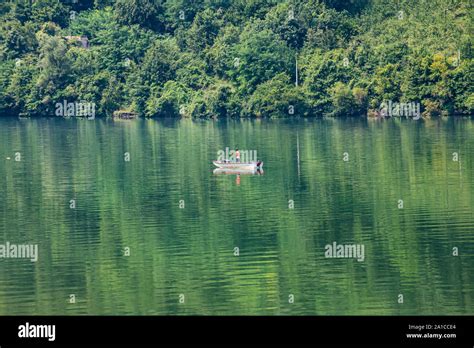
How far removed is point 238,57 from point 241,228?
52661 millimetres

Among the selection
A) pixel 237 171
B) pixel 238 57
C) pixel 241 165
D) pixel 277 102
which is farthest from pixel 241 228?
pixel 238 57

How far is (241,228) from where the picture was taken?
3562 centimetres

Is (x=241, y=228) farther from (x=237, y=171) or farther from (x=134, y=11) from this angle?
(x=134, y=11)

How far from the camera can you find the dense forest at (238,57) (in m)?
82.0

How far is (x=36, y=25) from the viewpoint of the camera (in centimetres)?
9381

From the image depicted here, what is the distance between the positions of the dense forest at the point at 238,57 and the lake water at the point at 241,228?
22622 millimetres

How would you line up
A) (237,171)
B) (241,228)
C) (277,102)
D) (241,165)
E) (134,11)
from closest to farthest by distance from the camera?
1. (241,228)
2. (237,171)
3. (241,165)
4. (277,102)
5. (134,11)

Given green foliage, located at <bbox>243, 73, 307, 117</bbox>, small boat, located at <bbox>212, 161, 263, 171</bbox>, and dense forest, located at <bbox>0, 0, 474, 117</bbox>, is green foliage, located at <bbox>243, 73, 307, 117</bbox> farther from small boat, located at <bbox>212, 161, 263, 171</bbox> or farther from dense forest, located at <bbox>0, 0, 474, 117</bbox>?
small boat, located at <bbox>212, 161, 263, 171</bbox>

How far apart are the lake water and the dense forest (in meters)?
22.6

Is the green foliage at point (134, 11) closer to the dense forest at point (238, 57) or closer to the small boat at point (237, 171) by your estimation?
the dense forest at point (238, 57)

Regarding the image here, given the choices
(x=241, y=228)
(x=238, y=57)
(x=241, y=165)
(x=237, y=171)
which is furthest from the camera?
(x=238, y=57)

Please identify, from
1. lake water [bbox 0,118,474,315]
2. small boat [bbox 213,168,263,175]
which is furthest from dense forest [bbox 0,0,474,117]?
small boat [bbox 213,168,263,175]

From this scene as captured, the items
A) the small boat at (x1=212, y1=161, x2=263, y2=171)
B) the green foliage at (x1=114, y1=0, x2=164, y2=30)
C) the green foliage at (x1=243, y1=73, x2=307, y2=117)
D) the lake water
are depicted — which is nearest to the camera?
the lake water

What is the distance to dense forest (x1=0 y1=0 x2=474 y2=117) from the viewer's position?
3228 inches
